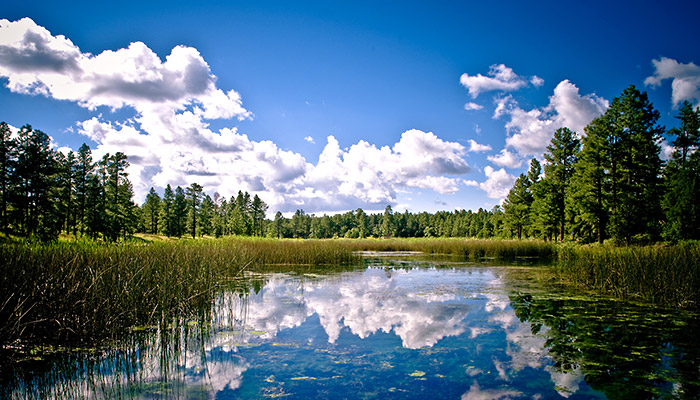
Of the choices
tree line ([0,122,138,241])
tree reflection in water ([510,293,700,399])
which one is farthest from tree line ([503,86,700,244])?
tree line ([0,122,138,241])

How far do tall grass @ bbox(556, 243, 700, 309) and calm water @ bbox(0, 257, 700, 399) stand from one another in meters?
0.86

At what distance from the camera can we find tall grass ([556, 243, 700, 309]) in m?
8.65

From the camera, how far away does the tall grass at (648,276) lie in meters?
8.65

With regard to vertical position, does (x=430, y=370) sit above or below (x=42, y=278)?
below

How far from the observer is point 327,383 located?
470 cm

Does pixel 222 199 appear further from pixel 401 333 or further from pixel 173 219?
pixel 401 333

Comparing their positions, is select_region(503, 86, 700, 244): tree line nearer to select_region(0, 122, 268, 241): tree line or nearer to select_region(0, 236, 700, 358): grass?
select_region(0, 236, 700, 358): grass

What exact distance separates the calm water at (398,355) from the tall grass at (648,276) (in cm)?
86

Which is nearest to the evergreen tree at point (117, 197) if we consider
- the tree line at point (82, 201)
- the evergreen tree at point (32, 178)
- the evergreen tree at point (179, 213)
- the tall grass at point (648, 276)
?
the tree line at point (82, 201)

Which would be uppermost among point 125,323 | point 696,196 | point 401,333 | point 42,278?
point 696,196

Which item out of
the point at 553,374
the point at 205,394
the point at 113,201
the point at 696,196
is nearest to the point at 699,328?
the point at 553,374

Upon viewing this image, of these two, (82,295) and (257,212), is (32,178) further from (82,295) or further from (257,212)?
(257,212)

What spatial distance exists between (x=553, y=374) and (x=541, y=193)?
3535 centimetres

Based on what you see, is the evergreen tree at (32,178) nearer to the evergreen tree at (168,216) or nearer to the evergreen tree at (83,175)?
the evergreen tree at (83,175)
